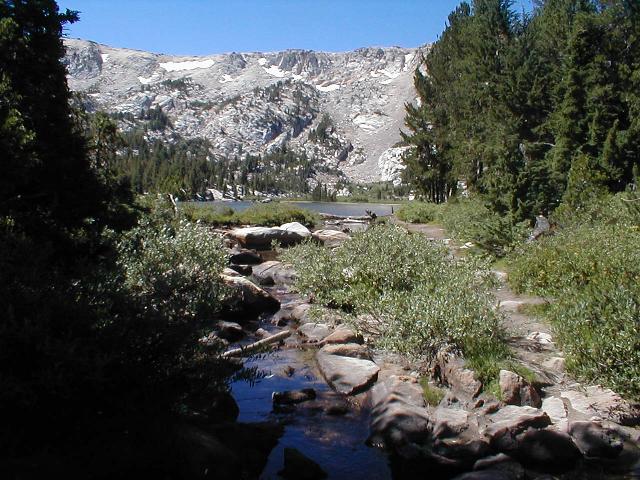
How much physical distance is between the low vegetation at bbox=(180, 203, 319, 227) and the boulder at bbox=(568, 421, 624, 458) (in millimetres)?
33353

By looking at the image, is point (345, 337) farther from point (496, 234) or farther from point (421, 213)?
point (421, 213)

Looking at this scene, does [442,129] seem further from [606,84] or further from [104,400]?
[104,400]

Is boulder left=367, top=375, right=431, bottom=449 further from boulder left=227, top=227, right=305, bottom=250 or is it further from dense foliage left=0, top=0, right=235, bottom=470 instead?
boulder left=227, top=227, right=305, bottom=250

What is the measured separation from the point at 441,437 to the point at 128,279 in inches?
196

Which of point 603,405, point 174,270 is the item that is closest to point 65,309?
point 174,270

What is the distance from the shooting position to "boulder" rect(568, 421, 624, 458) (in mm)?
6613

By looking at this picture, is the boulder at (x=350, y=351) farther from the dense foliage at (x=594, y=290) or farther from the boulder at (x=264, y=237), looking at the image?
the boulder at (x=264, y=237)

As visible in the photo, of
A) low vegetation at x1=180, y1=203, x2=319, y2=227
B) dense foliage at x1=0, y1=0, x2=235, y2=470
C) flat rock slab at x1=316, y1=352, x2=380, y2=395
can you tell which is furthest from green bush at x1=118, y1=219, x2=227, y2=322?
low vegetation at x1=180, y1=203, x2=319, y2=227

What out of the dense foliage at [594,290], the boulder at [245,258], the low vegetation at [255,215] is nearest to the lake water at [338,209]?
the low vegetation at [255,215]

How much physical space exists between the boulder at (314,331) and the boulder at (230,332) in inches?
57.3

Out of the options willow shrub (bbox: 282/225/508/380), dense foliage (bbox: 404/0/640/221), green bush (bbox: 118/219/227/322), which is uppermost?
dense foliage (bbox: 404/0/640/221)

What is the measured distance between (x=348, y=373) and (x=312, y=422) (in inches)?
65.0

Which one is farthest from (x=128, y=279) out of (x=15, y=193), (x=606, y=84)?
(x=606, y=84)

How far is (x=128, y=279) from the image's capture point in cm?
828
